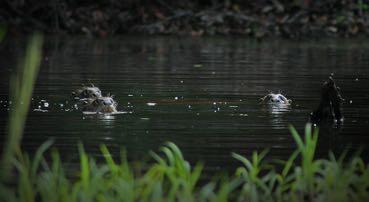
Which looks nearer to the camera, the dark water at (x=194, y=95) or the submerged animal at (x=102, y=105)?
the dark water at (x=194, y=95)

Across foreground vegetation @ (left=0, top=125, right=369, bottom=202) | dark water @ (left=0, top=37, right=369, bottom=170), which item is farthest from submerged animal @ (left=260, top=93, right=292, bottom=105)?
foreground vegetation @ (left=0, top=125, right=369, bottom=202)

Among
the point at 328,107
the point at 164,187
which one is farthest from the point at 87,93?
the point at 164,187

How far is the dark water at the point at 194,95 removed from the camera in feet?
35.9

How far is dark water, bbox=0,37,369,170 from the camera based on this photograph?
10953mm

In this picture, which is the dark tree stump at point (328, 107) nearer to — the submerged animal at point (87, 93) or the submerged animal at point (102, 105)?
the submerged animal at point (102, 105)

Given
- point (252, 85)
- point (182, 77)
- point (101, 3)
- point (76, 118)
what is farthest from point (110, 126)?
point (101, 3)

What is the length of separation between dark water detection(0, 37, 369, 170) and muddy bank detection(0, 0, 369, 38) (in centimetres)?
520

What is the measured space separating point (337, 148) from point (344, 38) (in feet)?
84.2

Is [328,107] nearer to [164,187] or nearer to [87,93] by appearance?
[87,93]

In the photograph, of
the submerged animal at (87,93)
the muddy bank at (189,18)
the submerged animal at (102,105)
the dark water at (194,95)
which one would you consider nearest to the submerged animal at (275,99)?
the dark water at (194,95)

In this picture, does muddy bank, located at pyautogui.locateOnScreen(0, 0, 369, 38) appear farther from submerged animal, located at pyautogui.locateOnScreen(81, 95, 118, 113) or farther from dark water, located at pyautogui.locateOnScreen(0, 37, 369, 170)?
submerged animal, located at pyautogui.locateOnScreen(81, 95, 118, 113)

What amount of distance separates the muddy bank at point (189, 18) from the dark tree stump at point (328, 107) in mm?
22614

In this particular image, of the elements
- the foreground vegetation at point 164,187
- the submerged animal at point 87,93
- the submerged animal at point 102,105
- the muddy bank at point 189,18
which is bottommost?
the foreground vegetation at point 164,187

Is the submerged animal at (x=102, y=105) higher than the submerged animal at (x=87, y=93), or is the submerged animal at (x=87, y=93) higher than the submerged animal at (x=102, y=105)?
the submerged animal at (x=87, y=93)
